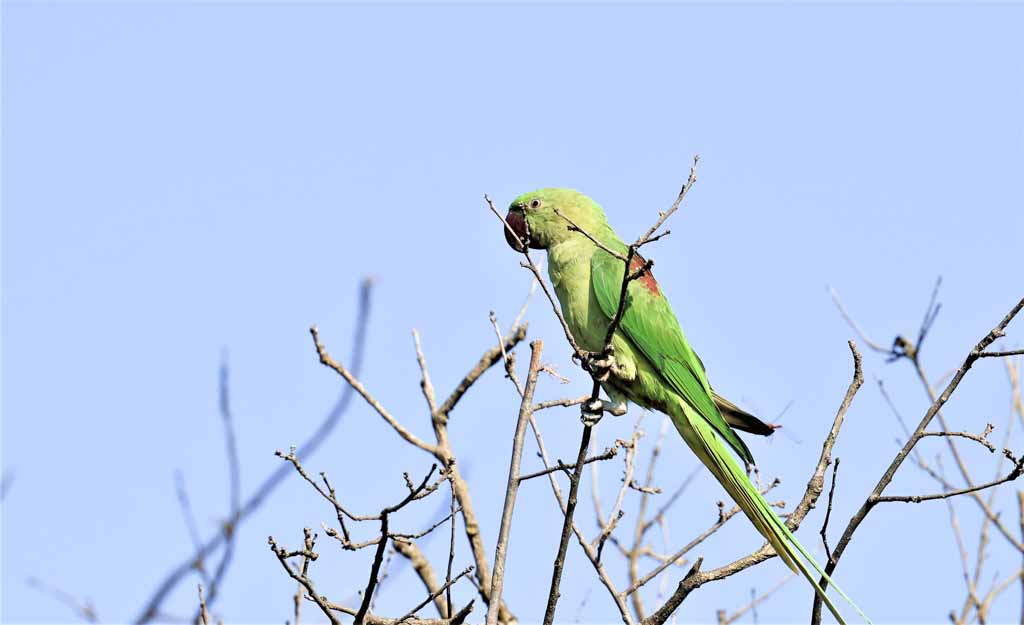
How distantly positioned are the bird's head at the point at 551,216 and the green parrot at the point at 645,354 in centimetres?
5

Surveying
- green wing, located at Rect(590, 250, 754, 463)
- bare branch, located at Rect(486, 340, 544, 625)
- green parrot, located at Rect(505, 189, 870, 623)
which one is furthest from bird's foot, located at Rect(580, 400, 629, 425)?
bare branch, located at Rect(486, 340, 544, 625)

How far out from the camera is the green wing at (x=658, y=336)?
18.1 feet

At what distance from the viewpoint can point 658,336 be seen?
18.9 feet

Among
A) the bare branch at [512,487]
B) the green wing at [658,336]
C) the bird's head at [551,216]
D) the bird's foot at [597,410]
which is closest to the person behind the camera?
the bare branch at [512,487]

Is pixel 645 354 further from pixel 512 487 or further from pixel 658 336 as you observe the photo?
pixel 512 487

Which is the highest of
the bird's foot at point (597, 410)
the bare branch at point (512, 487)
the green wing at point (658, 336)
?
the green wing at point (658, 336)

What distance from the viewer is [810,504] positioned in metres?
4.33

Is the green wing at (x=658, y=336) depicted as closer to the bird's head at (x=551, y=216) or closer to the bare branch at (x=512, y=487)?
the bird's head at (x=551, y=216)

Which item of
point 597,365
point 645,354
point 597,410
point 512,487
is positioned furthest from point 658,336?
point 512,487

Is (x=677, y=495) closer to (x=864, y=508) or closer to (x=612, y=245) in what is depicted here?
(x=612, y=245)

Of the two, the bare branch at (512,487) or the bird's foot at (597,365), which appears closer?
the bare branch at (512,487)

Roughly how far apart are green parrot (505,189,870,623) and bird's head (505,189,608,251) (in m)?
0.05

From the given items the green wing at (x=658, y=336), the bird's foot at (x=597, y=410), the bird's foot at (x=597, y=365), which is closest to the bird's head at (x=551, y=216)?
the green wing at (x=658, y=336)

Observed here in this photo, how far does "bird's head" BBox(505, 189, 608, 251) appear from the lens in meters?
6.30
